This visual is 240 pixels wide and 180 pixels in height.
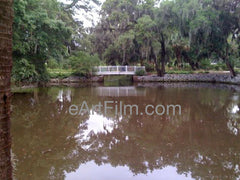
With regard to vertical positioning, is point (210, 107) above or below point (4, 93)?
below

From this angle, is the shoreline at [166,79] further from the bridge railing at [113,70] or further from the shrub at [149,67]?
the shrub at [149,67]

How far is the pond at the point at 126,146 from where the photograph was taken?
314 centimetres

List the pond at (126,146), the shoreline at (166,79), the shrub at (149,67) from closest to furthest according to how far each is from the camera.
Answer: the pond at (126,146)
the shoreline at (166,79)
the shrub at (149,67)

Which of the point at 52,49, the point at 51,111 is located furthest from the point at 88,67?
the point at 51,111

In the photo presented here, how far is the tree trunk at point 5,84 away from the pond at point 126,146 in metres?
2.03

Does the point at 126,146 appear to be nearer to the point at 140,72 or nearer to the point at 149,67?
the point at 140,72

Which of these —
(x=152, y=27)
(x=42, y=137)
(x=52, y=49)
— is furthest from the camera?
(x=152, y=27)

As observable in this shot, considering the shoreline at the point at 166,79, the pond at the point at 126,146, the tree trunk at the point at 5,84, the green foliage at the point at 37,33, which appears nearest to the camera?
the tree trunk at the point at 5,84

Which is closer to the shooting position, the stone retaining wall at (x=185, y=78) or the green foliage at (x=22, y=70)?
the green foliage at (x=22, y=70)

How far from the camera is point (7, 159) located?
1.16 metres

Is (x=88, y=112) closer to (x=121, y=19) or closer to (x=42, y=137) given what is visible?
(x=42, y=137)

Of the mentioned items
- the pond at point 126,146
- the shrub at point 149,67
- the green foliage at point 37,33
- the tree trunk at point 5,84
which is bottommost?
the pond at point 126,146

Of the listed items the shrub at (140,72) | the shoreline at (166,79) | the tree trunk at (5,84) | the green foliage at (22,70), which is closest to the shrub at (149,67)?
the shrub at (140,72)

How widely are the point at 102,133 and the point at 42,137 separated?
1343mm
